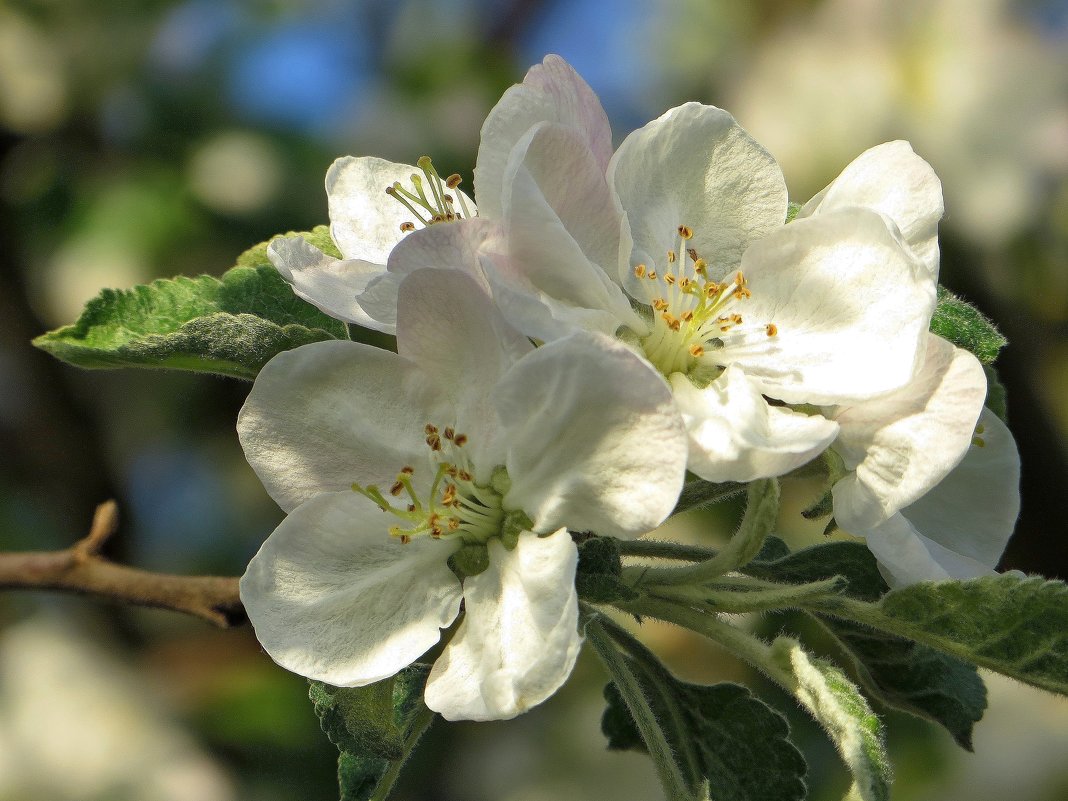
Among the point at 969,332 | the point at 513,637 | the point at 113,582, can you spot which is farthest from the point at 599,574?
the point at 113,582

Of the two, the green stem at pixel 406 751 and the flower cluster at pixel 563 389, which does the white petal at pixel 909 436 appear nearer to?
the flower cluster at pixel 563 389

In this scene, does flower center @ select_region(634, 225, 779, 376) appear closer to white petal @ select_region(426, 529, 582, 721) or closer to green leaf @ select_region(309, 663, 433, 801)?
white petal @ select_region(426, 529, 582, 721)

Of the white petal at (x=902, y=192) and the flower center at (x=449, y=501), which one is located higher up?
the white petal at (x=902, y=192)

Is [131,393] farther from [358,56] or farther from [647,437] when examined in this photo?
[647,437]

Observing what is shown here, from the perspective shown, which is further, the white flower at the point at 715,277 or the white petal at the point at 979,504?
the white petal at the point at 979,504

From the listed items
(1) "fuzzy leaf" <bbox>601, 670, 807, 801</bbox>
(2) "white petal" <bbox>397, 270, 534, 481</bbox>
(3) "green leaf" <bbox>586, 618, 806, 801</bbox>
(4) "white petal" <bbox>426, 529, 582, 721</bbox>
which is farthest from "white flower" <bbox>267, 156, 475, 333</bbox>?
(1) "fuzzy leaf" <bbox>601, 670, 807, 801</bbox>

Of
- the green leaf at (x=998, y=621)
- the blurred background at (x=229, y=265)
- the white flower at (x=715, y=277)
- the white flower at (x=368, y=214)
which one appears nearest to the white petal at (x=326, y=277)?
the white flower at (x=368, y=214)

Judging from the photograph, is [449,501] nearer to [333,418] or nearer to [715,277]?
[333,418]
